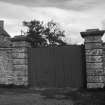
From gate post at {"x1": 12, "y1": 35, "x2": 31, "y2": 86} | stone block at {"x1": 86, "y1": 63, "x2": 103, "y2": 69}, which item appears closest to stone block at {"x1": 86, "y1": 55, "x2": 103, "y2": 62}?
stone block at {"x1": 86, "y1": 63, "x2": 103, "y2": 69}

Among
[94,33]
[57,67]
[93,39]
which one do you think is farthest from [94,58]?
[57,67]

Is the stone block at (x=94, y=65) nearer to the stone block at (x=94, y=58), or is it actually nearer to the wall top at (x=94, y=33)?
the stone block at (x=94, y=58)

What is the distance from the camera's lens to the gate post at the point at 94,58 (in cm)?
874

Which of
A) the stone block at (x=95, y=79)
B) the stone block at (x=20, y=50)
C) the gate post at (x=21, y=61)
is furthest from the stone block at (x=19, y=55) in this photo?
the stone block at (x=95, y=79)

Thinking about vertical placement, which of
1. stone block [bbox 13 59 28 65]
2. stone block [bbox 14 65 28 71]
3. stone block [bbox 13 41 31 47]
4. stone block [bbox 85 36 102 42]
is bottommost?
stone block [bbox 14 65 28 71]

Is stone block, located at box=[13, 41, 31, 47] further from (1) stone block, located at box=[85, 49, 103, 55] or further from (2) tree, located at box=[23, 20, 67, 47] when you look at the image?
(2) tree, located at box=[23, 20, 67, 47]

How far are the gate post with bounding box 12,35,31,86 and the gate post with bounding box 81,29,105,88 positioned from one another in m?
2.94

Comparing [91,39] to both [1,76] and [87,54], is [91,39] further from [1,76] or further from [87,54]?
[1,76]

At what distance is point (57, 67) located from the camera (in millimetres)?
9484

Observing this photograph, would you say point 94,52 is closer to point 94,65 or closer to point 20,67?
point 94,65

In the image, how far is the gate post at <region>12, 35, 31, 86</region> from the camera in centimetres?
971

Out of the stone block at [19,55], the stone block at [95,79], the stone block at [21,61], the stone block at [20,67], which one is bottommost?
the stone block at [95,79]

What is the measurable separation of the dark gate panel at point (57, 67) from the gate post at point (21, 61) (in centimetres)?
26

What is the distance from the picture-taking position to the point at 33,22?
117 feet
